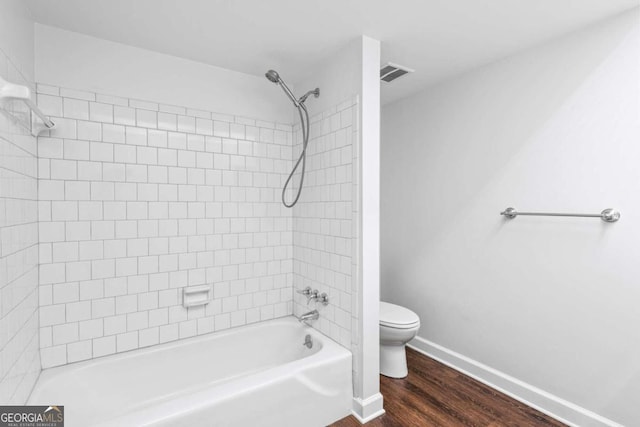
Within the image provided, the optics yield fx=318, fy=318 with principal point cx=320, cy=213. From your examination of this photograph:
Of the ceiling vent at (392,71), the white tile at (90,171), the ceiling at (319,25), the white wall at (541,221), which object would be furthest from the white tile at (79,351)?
the ceiling vent at (392,71)

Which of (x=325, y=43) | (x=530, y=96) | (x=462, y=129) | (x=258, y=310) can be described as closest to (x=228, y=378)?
(x=258, y=310)

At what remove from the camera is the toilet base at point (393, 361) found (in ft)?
7.64

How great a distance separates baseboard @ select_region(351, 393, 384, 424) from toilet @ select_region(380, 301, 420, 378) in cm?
41

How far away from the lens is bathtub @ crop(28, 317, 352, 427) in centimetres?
149

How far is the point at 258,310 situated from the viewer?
8.01ft

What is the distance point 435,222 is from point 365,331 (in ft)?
3.82

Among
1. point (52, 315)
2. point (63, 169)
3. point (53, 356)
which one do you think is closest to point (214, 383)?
point (53, 356)

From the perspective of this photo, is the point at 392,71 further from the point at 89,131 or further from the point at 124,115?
the point at 89,131

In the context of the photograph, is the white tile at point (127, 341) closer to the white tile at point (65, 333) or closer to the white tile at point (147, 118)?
the white tile at point (65, 333)

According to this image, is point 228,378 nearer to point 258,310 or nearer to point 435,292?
point 258,310

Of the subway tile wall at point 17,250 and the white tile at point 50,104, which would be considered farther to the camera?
the white tile at point 50,104

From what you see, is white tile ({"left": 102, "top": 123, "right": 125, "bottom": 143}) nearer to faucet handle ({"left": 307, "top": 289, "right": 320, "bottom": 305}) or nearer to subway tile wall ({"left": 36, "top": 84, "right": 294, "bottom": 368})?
subway tile wall ({"left": 36, "top": 84, "right": 294, "bottom": 368})

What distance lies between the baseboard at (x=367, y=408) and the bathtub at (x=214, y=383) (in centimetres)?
5

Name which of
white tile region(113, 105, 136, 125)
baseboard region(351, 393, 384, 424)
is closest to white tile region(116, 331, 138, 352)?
white tile region(113, 105, 136, 125)
